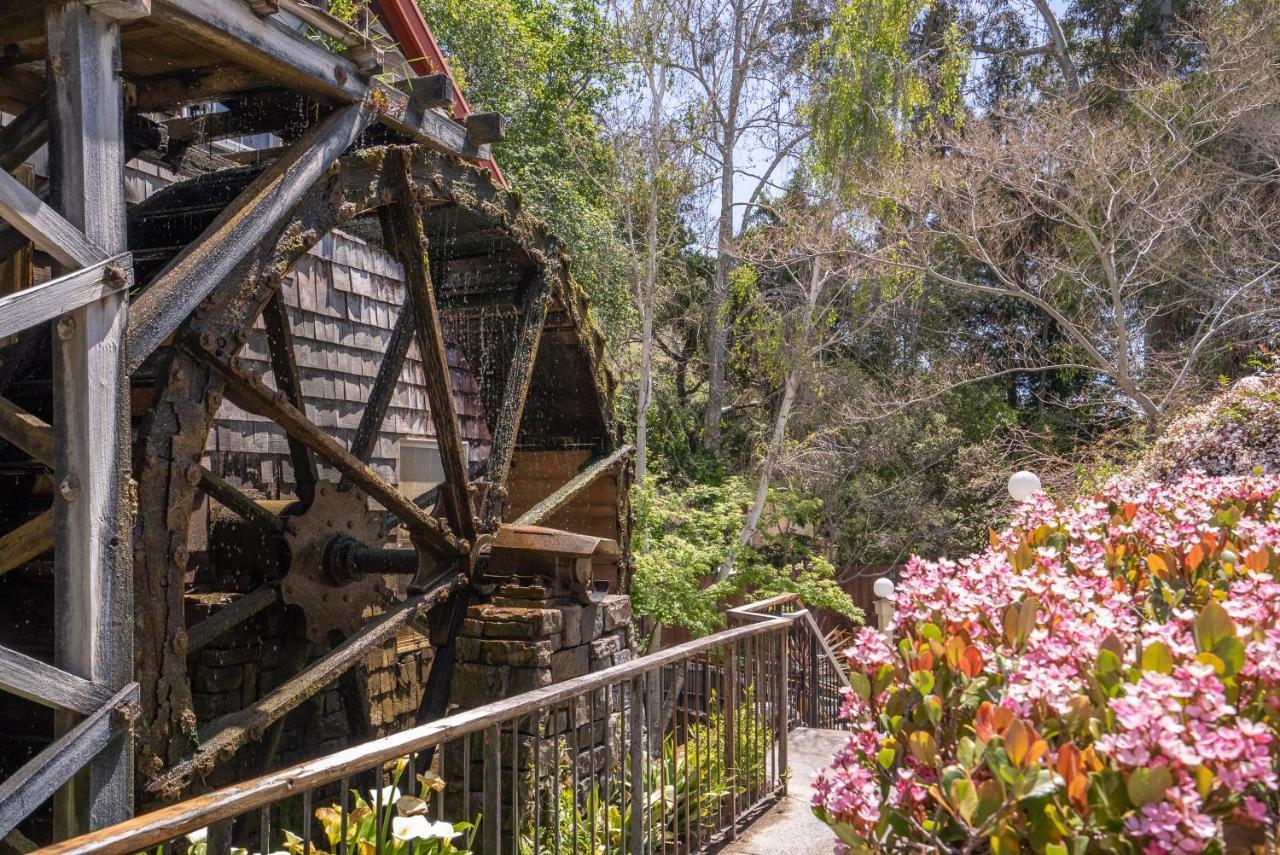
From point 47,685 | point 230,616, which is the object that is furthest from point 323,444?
point 47,685

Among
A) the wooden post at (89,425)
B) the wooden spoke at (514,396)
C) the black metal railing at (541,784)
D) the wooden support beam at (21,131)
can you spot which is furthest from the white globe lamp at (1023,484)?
the wooden support beam at (21,131)

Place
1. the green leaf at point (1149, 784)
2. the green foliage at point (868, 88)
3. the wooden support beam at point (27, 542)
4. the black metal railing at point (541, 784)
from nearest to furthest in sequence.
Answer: the green leaf at point (1149, 784) < the black metal railing at point (541, 784) < the wooden support beam at point (27, 542) < the green foliage at point (868, 88)

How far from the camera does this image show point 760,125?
1666cm

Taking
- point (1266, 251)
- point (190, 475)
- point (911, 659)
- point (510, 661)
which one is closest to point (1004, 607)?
point (911, 659)

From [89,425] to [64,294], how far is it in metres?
0.38

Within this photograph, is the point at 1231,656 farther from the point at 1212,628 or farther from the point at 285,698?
the point at 285,698

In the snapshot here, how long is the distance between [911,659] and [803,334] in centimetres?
1222

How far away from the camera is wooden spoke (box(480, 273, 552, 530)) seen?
19.0 ft

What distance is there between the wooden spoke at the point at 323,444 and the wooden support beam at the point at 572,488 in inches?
30.2

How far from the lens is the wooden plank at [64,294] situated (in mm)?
2846

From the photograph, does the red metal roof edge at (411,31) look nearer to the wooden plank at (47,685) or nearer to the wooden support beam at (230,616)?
the wooden support beam at (230,616)

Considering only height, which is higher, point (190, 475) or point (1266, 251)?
point (1266, 251)

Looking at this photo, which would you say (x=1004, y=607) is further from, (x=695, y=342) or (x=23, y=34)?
(x=695, y=342)

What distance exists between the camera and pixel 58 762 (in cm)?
298
